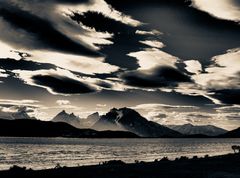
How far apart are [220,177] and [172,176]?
4.64m

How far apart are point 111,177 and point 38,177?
23.0 feet

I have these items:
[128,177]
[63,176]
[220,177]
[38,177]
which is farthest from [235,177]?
[38,177]

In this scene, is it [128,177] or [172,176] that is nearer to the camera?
[128,177]

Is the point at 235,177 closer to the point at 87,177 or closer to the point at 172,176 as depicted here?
the point at 172,176

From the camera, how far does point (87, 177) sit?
3641cm

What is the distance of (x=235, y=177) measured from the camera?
36562 millimetres

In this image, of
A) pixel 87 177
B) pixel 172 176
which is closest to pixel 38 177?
pixel 87 177

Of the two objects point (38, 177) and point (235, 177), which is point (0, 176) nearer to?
point (38, 177)

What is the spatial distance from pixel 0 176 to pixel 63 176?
239 inches

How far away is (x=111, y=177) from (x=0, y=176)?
10808 mm

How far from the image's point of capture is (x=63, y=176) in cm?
3697

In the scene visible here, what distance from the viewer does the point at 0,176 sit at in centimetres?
3628

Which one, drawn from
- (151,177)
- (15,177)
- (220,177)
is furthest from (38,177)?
(220,177)

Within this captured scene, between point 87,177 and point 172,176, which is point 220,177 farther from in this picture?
point 87,177
